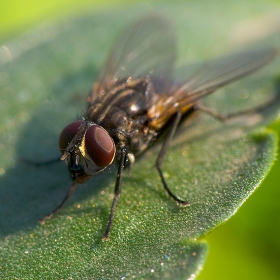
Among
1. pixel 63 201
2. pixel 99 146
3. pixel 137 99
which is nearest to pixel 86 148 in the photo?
pixel 99 146

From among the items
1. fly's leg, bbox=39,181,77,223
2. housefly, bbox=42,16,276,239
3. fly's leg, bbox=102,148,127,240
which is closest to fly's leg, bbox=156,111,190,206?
housefly, bbox=42,16,276,239

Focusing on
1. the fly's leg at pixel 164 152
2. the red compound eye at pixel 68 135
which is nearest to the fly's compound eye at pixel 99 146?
the red compound eye at pixel 68 135

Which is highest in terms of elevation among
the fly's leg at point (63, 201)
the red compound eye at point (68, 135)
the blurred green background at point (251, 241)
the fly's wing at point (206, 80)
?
the red compound eye at point (68, 135)

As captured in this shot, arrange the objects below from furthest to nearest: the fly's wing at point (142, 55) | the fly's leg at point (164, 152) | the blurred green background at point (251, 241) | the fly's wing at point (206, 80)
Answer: the fly's wing at point (142, 55)
the fly's wing at point (206, 80)
the blurred green background at point (251, 241)
the fly's leg at point (164, 152)

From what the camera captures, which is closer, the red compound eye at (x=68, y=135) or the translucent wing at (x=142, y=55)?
the red compound eye at (x=68, y=135)

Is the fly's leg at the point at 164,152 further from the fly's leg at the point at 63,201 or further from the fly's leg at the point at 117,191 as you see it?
the fly's leg at the point at 63,201

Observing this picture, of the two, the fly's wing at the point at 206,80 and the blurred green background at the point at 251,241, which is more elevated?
the fly's wing at the point at 206,80

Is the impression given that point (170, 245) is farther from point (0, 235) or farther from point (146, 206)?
point (0, 235)

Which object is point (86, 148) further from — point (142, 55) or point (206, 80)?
point (142, 55)

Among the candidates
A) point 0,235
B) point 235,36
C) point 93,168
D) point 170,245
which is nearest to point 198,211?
point 170,245
